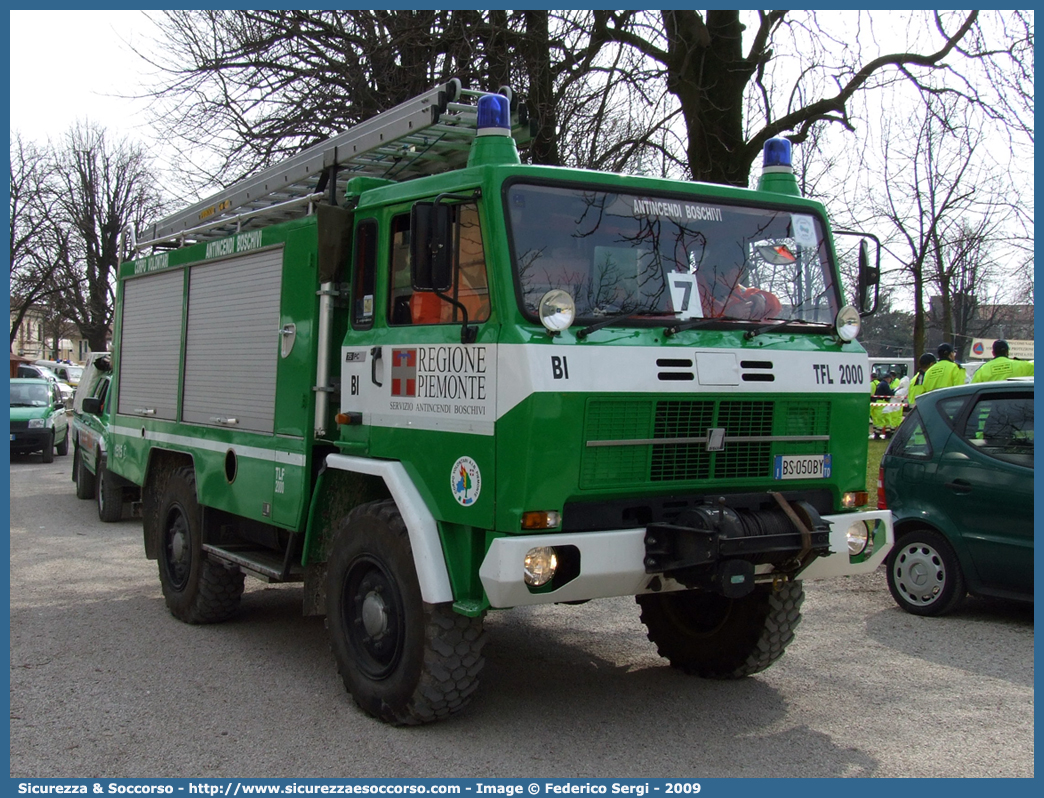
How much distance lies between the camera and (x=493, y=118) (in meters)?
4.94

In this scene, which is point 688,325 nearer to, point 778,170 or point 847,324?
point 847,324

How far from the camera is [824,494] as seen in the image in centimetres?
548

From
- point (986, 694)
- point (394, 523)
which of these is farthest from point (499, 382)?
point (986, 694)

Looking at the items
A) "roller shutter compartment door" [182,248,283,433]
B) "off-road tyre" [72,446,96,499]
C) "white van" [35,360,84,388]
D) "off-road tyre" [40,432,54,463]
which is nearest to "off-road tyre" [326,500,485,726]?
"roller shutter compartment door" [182,248,283,433]

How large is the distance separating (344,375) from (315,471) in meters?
0.60

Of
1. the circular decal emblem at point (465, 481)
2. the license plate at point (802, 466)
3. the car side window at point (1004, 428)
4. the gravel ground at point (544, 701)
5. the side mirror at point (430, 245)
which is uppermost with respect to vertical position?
the side mirror at point (430, 245)

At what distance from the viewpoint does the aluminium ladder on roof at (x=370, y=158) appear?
5.67 meters

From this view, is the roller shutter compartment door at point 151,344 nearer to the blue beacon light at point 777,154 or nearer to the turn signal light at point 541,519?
the turn signal light at point 541,519

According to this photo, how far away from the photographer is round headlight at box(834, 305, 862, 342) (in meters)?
5.50

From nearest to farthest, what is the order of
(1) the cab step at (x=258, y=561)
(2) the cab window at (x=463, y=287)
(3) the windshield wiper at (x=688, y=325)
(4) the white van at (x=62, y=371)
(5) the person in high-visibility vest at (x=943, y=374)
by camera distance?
(2) the cab window at (x=463, y=287), (3) the windshield wiper at (x=688, y=325), (1) the cab step at (x=258, y=561), (5) the person in high-visibility vest at (x=943, y=374), (4) the white van at (x=62, y=371)

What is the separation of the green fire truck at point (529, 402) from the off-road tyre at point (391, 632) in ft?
0.05

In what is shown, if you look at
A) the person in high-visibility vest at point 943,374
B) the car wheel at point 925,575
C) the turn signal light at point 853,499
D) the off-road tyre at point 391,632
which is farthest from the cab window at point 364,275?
the person in high-visibility vest at point 943,374

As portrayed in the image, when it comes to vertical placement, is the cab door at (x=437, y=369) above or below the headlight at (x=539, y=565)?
above
